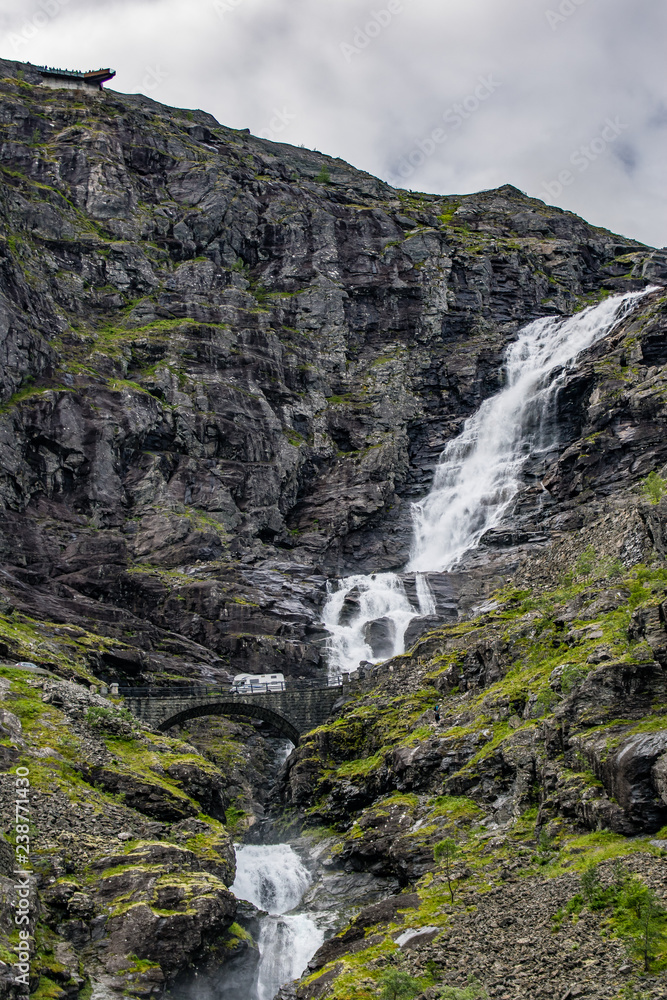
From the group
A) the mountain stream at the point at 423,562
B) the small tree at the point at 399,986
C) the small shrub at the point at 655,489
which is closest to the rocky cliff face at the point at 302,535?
the small tree at the point at 399,986

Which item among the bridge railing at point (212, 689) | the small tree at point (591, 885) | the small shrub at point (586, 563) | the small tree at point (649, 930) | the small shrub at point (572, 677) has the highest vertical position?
the small shrub at point (586, 563)

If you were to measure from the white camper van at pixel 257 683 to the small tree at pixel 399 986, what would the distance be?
34.2 m

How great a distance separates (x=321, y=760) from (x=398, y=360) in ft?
231

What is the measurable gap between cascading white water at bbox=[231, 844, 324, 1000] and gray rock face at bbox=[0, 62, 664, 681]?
2006 cm

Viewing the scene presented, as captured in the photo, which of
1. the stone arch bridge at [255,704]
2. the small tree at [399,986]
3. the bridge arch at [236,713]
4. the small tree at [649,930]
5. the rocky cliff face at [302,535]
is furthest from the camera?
the bridge arch at [236,713]

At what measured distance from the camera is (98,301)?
100m

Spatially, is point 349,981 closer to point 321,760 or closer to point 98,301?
point 321,760

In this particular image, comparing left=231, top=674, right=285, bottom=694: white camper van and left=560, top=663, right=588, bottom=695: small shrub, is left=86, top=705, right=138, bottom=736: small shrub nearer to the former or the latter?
left=231, top=674, right=285, bottom=694: white camper van

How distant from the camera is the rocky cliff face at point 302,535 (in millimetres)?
27484

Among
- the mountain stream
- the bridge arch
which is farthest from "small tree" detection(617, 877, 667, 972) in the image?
the bridge arch

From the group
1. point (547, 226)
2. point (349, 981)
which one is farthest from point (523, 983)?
point (547, 226)

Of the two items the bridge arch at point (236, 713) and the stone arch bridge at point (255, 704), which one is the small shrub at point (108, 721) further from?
the bridge arch at point (236, 713)

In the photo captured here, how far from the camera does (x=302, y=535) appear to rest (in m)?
87.3

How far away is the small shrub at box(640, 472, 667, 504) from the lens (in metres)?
43.3
